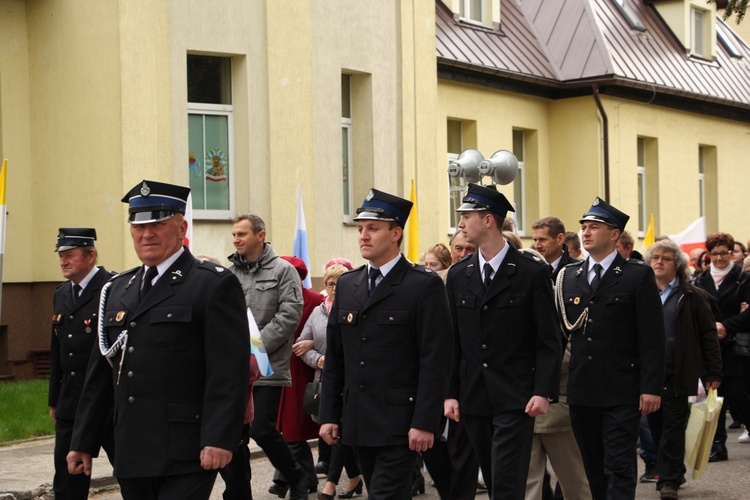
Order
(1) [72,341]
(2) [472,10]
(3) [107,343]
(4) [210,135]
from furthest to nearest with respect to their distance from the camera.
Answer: (2) [472,10] → (4) [210,135] → (1) [72,341] → (3) [107,343]

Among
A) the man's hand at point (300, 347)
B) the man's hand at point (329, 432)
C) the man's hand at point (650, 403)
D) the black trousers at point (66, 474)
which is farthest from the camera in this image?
the man's hand at point (300, 347)

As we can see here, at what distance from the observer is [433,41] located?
838 inches

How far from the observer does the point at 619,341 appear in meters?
8.67

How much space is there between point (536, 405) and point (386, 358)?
3.50 feet

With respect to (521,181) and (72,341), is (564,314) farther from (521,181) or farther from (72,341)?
(521,181)

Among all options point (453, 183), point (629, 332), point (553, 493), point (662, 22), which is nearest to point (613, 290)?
point (629, 332)

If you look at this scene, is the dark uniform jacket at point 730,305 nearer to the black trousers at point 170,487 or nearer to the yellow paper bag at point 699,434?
the yellow paper bag at point 699,434

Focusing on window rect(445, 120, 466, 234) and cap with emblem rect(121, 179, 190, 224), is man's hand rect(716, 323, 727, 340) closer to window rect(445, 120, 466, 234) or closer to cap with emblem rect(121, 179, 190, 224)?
cap with emblem rect(121, 179, 190, 224)

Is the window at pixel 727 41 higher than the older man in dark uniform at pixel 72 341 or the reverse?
higher

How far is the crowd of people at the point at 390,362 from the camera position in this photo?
19.3 ft

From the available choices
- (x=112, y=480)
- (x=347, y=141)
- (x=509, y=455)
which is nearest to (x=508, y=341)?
(x=509, y=455)

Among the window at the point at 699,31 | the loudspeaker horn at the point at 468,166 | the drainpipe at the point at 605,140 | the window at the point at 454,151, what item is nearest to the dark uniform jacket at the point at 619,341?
the loudspeaker horn at the point at 468,166

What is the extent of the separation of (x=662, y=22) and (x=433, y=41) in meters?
11.9

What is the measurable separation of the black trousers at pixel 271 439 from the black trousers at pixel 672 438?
2.84 meters
